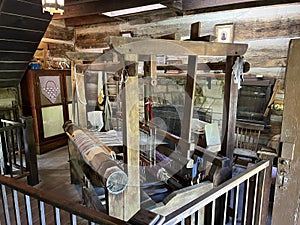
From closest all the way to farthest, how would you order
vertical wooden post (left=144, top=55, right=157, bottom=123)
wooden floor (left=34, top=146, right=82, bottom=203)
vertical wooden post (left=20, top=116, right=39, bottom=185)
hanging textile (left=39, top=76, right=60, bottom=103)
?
1. vertical wooden post (left=144, top=55, right=157, bottom=123)
2. wooden floor (left=34, top=146, right=82, bottom=203)
3. vertical wooden post (left=20, top=116, right=39, bottom=185)
4. hanging textile (left=39, top=76, right=60, bottom=103)

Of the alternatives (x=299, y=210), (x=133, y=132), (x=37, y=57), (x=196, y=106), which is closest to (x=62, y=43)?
(x=37, y=57)

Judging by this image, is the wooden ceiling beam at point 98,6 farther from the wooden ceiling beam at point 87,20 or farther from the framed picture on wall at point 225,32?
the framed picture on wall at point 225,32

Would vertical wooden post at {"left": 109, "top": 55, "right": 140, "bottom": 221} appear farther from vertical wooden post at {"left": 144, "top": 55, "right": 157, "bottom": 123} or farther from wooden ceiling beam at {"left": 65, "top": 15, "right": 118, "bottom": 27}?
wooden ceiling beam at {"left": 65, "top": 15, "right": 118, "bottom": 27}

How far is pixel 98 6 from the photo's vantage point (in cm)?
410

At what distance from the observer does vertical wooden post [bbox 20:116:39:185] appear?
338 cm

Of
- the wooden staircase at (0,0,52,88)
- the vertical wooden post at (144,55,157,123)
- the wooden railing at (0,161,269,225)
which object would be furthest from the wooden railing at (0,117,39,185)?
the wooden railing at (0,161,269,225)

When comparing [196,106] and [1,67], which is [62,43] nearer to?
[1,67]

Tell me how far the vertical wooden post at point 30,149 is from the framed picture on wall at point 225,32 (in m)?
3.14

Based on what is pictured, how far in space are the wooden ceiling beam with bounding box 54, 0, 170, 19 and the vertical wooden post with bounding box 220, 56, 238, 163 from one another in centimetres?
188

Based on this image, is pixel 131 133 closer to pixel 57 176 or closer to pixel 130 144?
pixel 130 144

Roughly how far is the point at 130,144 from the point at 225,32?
3.08m

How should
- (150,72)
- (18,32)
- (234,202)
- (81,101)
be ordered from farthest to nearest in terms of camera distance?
(18,32) → (81,101) → (150,72) → (234,202)

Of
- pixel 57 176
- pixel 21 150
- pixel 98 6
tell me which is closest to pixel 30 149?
pixel 21 150

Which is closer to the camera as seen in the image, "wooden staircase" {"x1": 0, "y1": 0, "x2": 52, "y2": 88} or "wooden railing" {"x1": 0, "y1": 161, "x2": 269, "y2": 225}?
"wooden railing" {"x1": 0, "y1": 161, "x2": 269, "y2": 225}
